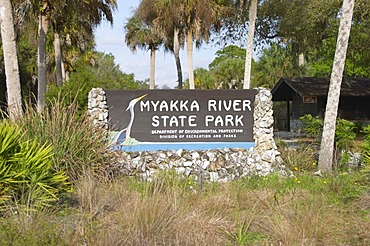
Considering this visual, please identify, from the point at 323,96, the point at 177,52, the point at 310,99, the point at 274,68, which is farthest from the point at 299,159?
the point at 274,68

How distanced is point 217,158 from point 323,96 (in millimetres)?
19340

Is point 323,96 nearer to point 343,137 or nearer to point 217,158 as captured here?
point 343,137

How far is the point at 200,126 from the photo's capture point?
12.5 m

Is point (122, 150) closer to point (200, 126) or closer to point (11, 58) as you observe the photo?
point (200, 126)

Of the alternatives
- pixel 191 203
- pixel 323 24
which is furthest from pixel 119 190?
pixel 323 24

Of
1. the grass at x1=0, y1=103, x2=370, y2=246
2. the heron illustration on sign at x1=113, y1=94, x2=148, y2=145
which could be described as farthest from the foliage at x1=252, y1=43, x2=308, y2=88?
the grass at x1=0, y1=103, x2=370, y2=246

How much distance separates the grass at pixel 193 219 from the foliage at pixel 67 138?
49cm

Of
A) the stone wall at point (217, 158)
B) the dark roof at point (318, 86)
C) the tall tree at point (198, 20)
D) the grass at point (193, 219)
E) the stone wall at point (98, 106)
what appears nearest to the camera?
the grass at point (193, 219)

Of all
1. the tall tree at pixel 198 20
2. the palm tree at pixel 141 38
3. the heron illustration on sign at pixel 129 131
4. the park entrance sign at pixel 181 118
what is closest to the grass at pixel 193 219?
the heron illustration on sign at pixel 129 131

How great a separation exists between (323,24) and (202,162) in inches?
499

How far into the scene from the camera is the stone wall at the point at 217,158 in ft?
38.9

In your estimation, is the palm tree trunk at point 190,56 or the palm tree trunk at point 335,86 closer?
the palm tree trunk at point 335,86

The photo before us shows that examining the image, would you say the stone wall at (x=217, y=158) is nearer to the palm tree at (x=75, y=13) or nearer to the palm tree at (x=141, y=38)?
the palm tree at (x=75, y=13)

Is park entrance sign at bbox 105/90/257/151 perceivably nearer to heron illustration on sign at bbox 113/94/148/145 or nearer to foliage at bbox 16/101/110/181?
heron illustration on sign at bbox 113/94/148/145
